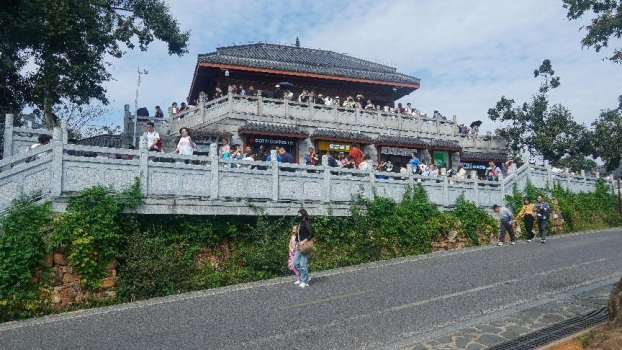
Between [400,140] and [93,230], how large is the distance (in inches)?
683

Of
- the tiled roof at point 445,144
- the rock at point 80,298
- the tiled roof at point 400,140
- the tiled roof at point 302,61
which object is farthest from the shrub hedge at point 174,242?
the tiled roof at point 302,61

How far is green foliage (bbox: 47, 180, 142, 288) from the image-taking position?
10438mm

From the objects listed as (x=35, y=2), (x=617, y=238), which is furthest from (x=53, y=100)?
(x=617, y=238)

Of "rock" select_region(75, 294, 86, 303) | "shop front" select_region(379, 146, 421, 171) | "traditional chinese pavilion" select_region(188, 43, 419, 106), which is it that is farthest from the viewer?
"traditional chinese pavilion" select_region(188, 43, 419, 106)

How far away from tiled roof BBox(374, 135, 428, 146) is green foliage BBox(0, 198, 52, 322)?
666 inches

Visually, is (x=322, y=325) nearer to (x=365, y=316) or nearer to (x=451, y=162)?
(x=365, y=316)

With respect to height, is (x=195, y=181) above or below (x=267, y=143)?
below

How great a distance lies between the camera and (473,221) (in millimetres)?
18891

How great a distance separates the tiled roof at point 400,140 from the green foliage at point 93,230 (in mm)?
15188

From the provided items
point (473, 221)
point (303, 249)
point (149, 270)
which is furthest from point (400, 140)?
point (149, 270)

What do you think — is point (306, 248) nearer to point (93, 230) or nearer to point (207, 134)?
point (93, 230)

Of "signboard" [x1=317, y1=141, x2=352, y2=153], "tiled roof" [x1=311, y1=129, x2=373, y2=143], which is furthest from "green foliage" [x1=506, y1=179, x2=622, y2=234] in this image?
"signboard" [x1=317, y1=141, x2=352, y2=153]

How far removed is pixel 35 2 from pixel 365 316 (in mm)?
15112

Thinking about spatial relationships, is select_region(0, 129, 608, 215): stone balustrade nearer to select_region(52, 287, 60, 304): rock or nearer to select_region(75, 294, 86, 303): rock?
select_region(52, 287, 60, 304): rock
